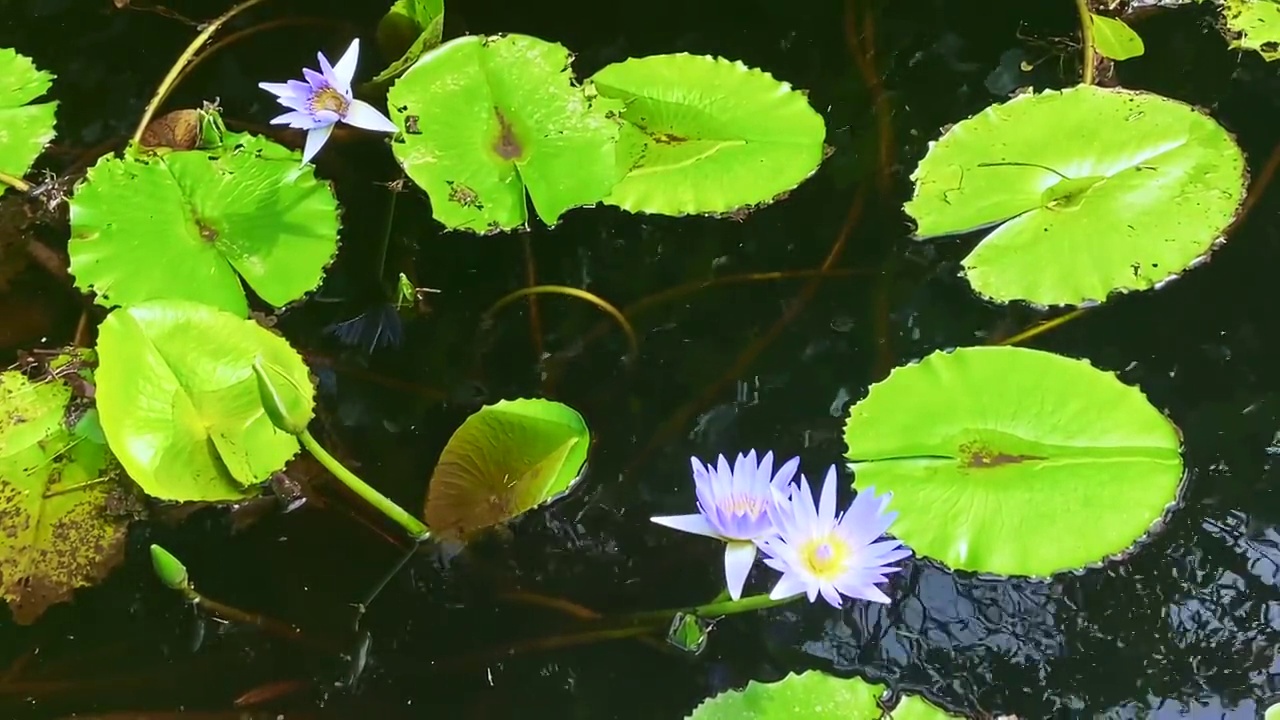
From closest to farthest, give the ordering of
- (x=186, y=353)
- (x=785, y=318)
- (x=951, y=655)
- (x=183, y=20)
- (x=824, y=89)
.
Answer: (x=951, y=655), (x=186, y=353), (x=785, y=318), (x=824, y=89), (x=183, y=20)

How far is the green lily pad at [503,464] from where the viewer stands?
50.4 inches

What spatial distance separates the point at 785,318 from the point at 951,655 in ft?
1.81

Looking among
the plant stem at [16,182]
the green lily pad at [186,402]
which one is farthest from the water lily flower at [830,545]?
the plant stem at [16,182]

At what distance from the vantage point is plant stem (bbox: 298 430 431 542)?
1208mm

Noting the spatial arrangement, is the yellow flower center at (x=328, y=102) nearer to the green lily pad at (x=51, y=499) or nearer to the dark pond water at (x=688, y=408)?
the dark pond water at (x=688, y=408)

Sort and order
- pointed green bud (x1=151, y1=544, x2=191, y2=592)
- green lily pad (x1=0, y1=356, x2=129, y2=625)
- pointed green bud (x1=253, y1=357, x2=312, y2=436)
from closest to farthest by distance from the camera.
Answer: pointed green bud (x1=253, y1=357, x2=312, y2=436) < pointed green bud (x1=151, y1=544, x2=191, y2=592) < green lily pad (x1=0, y1=356, x2=129, y2=625)

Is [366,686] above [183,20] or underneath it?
underneath

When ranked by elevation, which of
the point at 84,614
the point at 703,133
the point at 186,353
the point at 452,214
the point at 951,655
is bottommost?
the point at 84,614

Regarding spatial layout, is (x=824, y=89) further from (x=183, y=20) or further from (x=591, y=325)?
(x=183, y=20)

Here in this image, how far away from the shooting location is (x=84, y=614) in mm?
1320

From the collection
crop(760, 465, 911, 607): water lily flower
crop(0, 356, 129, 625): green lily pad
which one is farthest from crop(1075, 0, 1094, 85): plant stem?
crop(0, 356, 129, 625): green lily pad

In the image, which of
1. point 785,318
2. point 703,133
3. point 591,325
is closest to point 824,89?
point 703,133

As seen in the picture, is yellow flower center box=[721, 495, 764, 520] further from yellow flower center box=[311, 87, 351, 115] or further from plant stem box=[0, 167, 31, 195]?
plant stem box=[0, 167, 31, 195]

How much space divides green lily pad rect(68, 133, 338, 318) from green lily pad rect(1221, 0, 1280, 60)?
5.31ft
